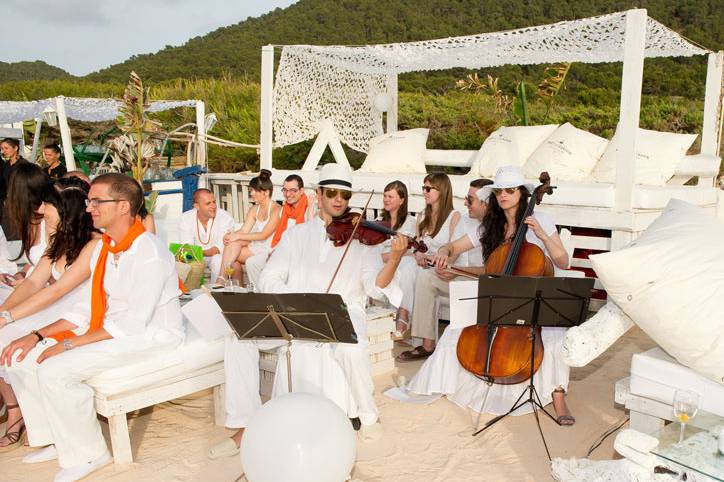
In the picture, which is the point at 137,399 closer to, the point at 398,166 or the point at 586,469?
the point at 586,469

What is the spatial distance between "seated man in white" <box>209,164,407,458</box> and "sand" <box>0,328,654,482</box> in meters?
0.22

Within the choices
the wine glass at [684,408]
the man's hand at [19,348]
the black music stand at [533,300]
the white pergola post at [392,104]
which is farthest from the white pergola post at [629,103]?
the man's hand at [19,348]

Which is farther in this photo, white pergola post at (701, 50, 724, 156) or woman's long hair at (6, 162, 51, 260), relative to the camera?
white pergola post at (701, 50, 724, 156)

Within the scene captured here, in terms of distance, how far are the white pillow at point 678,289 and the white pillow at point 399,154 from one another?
5361 mm

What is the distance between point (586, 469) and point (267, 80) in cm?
617

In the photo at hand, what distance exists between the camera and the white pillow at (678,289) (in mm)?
2863

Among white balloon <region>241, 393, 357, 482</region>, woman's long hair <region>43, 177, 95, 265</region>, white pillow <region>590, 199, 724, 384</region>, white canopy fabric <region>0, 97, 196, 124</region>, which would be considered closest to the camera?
white balloon <region>241, 393, 357, 482</region>

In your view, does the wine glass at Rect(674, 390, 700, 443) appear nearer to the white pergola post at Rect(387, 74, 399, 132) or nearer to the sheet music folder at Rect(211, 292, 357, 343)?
the sheet music folder at Rect(211, 292, 357, 343)

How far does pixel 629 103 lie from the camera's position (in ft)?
18.1

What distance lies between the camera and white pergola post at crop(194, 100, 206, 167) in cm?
1170

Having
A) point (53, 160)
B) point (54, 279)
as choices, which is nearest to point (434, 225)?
point (54, 279)

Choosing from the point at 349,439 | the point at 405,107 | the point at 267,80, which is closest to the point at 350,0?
the point at 405,107

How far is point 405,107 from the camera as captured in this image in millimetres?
13922

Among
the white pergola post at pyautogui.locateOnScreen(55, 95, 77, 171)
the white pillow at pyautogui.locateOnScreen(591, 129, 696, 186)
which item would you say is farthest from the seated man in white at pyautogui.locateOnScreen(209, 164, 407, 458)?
the white pergola post at pyautogui.locateOnScreen(55, 95, 77, 171)
